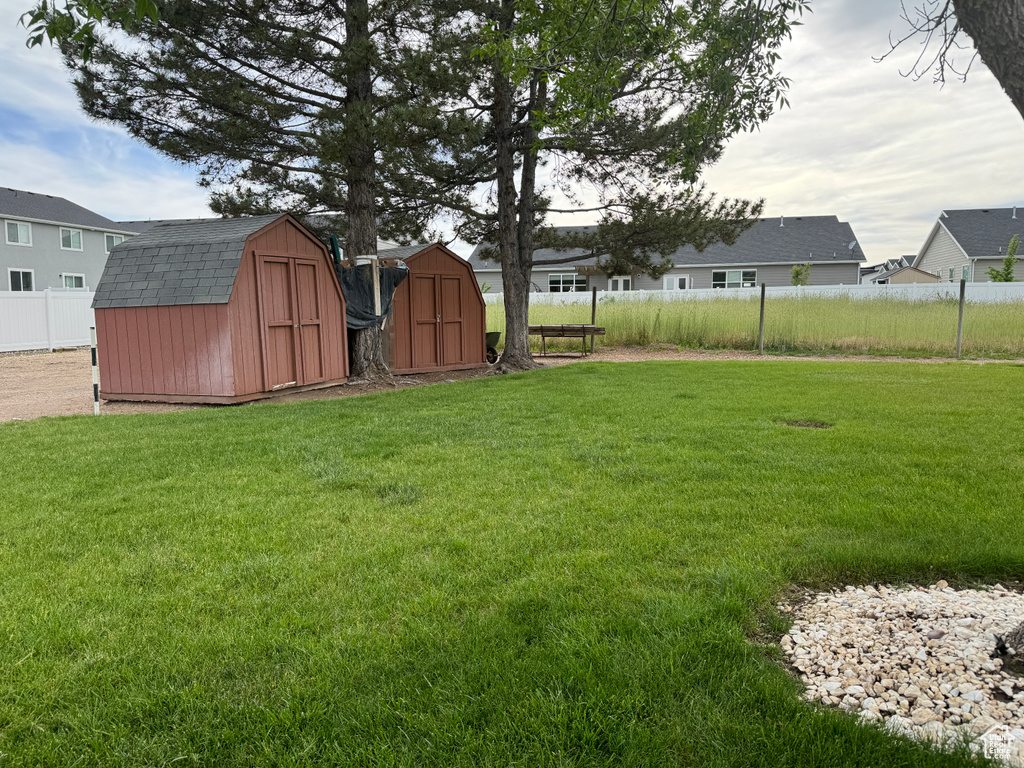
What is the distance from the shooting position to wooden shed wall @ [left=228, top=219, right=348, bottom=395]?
28.8 feet

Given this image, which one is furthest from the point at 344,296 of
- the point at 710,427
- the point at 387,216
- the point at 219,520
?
the point at 219,520

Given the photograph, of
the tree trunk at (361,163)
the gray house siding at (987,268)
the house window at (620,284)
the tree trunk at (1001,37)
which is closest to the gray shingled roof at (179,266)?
the tree trunk at (361,163)

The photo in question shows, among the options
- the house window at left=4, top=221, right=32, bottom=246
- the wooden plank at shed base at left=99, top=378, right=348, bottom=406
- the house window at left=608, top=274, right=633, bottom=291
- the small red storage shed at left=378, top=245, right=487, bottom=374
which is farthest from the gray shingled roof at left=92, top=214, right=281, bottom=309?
the house window at left=4, top=221, right=32, bottom=246

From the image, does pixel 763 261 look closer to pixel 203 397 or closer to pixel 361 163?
pixel 361 163

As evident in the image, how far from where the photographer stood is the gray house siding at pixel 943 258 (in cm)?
2998

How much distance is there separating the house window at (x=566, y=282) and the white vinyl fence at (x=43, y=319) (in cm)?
2042

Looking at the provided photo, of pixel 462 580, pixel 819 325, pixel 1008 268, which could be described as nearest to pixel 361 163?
pixel 462 580

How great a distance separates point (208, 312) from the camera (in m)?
8.66

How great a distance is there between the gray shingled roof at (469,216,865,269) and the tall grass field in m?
12.3

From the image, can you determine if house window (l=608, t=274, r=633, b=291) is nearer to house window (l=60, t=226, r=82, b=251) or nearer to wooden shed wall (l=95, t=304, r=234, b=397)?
wooden shed wall (l=95, t=304, r=234, b=397)

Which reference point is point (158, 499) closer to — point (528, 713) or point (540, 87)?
point (528, 713)

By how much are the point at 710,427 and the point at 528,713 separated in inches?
182

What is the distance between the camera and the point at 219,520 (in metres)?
3.73

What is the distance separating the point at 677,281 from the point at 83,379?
26129mm
